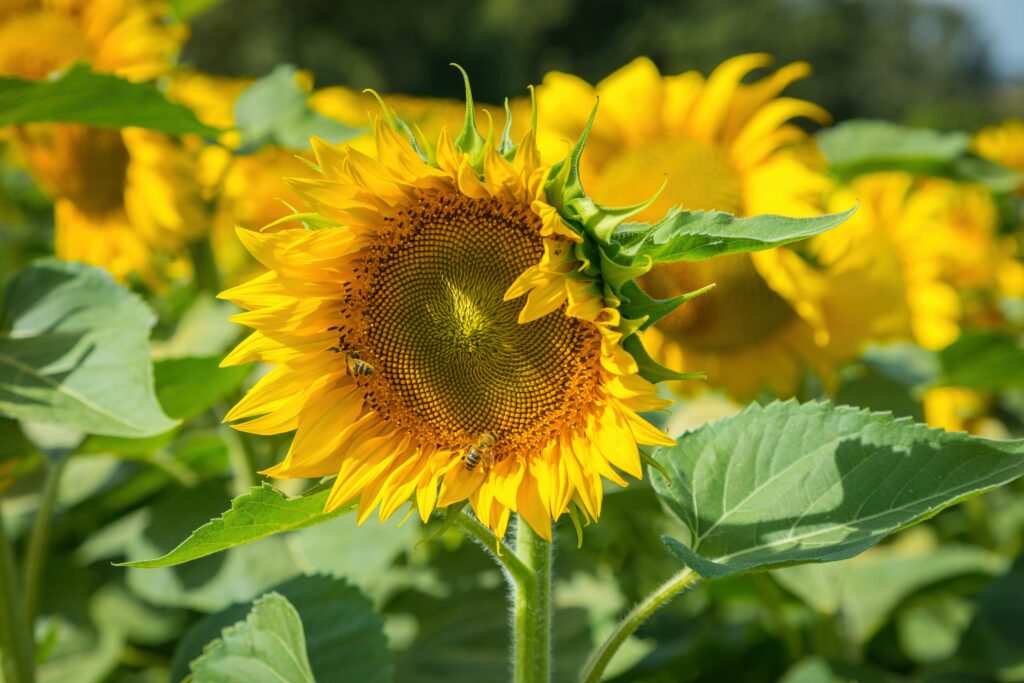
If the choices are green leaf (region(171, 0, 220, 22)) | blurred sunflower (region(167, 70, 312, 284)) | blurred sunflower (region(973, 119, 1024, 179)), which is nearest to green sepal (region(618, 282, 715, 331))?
green leaf (region(171, 0, 220, 22))

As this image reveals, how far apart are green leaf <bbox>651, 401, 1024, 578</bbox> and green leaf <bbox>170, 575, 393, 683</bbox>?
14.7 inches

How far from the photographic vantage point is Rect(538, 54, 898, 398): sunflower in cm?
190

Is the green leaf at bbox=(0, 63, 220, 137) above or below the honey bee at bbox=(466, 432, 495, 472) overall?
above

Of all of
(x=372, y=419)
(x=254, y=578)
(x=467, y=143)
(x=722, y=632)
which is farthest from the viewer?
(x=722, y=632)

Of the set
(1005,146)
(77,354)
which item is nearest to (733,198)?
(77,354)

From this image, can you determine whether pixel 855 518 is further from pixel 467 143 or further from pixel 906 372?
pixel 906 372

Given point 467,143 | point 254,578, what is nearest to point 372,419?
point 467,143

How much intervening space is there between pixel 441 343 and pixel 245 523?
297mm

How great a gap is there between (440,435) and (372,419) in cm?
8

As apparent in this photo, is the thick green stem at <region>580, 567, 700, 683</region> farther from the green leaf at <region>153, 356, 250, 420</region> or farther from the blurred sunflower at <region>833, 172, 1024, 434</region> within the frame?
the blurred sunflower at <region>833, 172, 1024, 434</region>

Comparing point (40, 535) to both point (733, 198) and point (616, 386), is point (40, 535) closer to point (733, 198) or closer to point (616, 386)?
point (616, 386)

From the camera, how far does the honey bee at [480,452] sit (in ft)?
3.53

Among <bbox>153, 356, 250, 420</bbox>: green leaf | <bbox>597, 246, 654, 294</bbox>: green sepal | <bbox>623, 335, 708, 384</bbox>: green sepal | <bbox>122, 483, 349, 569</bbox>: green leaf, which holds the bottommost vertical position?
<bbox>122, 483, 349, 569</bbox>: green leaf

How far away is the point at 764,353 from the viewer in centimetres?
208
